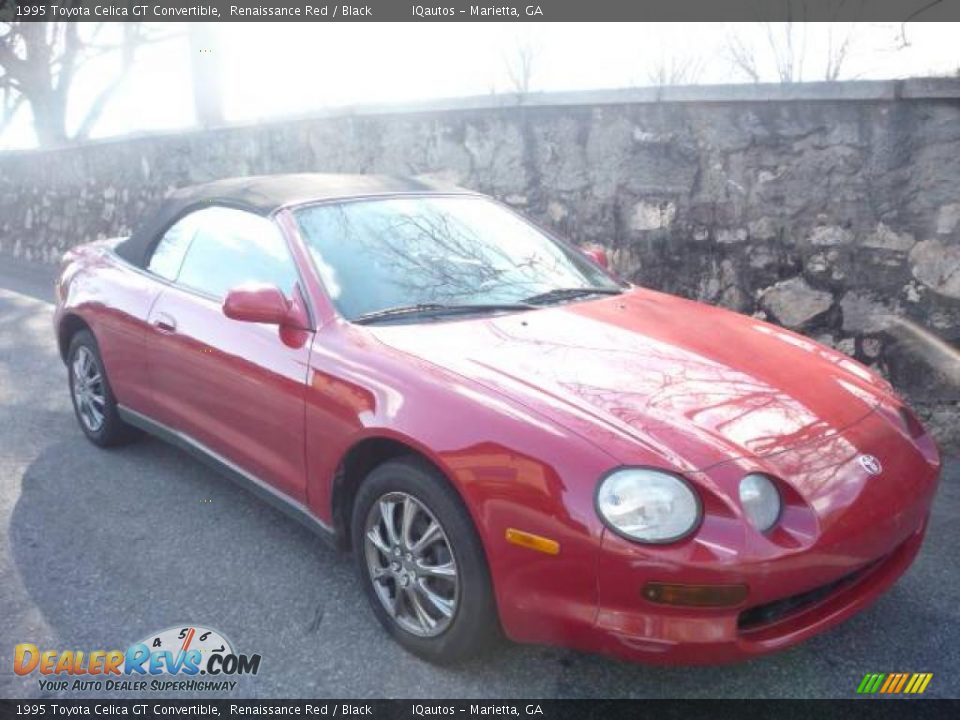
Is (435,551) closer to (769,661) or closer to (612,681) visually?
(612,681)

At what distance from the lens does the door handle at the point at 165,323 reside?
372cm

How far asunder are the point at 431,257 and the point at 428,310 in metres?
0.39

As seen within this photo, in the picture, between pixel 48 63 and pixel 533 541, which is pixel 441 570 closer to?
pixel 533 541

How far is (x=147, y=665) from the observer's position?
8.79 ft

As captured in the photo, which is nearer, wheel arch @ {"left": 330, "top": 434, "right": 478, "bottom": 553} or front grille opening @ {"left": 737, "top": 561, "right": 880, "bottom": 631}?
front grille opening @ {"left": 737, "top": 561, "right": 880, "bottom": 631}

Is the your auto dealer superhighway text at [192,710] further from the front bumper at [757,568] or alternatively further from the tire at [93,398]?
the tire at [93,398]

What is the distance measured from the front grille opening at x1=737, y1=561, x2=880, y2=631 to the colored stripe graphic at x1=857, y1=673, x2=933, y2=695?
0.36m

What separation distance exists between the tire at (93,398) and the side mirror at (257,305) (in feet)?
5.61

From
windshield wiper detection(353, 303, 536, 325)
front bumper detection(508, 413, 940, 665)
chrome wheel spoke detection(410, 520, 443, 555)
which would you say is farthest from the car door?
front bumper detection(508, 413, 940, 665)

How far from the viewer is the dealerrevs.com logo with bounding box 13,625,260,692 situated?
2.59m

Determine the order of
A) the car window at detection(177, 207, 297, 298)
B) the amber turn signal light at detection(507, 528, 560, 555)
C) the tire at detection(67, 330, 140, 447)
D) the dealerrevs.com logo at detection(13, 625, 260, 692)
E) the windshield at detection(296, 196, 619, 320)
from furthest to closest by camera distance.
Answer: the tire at detection(67, 330, 140, 447) → the car window at detection(177, 207, 297, 298) → the windshield at detection(296, 196, 619, 320) → the dealerrevs.com logo at detection(13, 625, 260, 692) → the amber turn signal light at detection(507, 528, 560, 555)

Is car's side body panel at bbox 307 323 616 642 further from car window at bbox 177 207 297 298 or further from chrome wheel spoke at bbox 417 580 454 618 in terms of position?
car window at bbox 177 207 297 298

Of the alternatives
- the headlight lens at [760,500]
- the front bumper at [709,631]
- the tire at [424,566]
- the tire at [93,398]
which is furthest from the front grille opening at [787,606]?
the tire at [93,398]

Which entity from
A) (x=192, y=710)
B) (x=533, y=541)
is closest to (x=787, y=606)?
(x=533, y=541)
